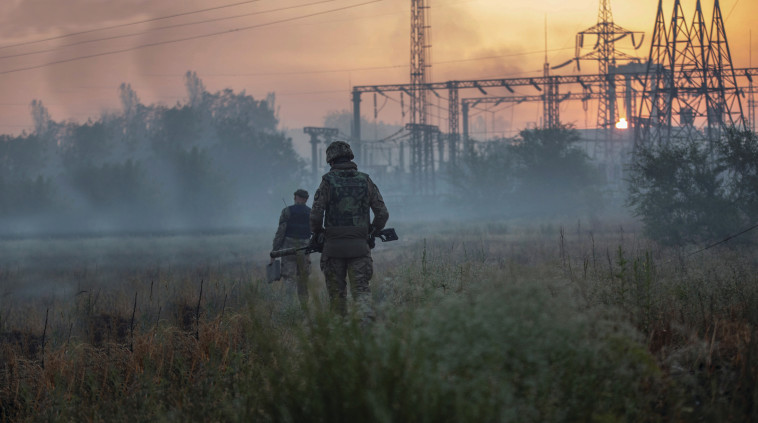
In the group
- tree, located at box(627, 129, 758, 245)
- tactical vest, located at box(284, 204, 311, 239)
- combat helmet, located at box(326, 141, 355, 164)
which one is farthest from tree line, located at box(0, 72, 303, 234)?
combat helmet, located at box(326, 141, 355, 164)

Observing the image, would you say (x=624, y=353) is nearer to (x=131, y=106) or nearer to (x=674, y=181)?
(x=674, y=181)

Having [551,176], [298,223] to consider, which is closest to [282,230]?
[298,223]

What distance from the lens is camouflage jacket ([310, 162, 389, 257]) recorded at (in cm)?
688

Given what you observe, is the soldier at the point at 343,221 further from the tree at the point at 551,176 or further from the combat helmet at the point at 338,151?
the tree at the point at 551,176

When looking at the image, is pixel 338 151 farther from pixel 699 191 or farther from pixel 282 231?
pixel 699 191

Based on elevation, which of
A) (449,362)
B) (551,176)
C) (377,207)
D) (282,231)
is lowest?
(449,362)

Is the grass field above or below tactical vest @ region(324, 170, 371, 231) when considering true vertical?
below

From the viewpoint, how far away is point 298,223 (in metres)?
9.77

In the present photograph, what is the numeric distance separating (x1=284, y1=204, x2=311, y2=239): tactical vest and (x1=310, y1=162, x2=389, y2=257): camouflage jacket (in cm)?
276

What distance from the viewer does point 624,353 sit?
3.79 m

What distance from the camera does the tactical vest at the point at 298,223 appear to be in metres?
9.70

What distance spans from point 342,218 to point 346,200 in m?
0.19

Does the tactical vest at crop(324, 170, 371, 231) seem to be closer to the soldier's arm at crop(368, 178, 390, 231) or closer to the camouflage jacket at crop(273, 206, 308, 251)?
the soldier's arm at crop(368, 178, 390, 231)

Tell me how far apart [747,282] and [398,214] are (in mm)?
47157
